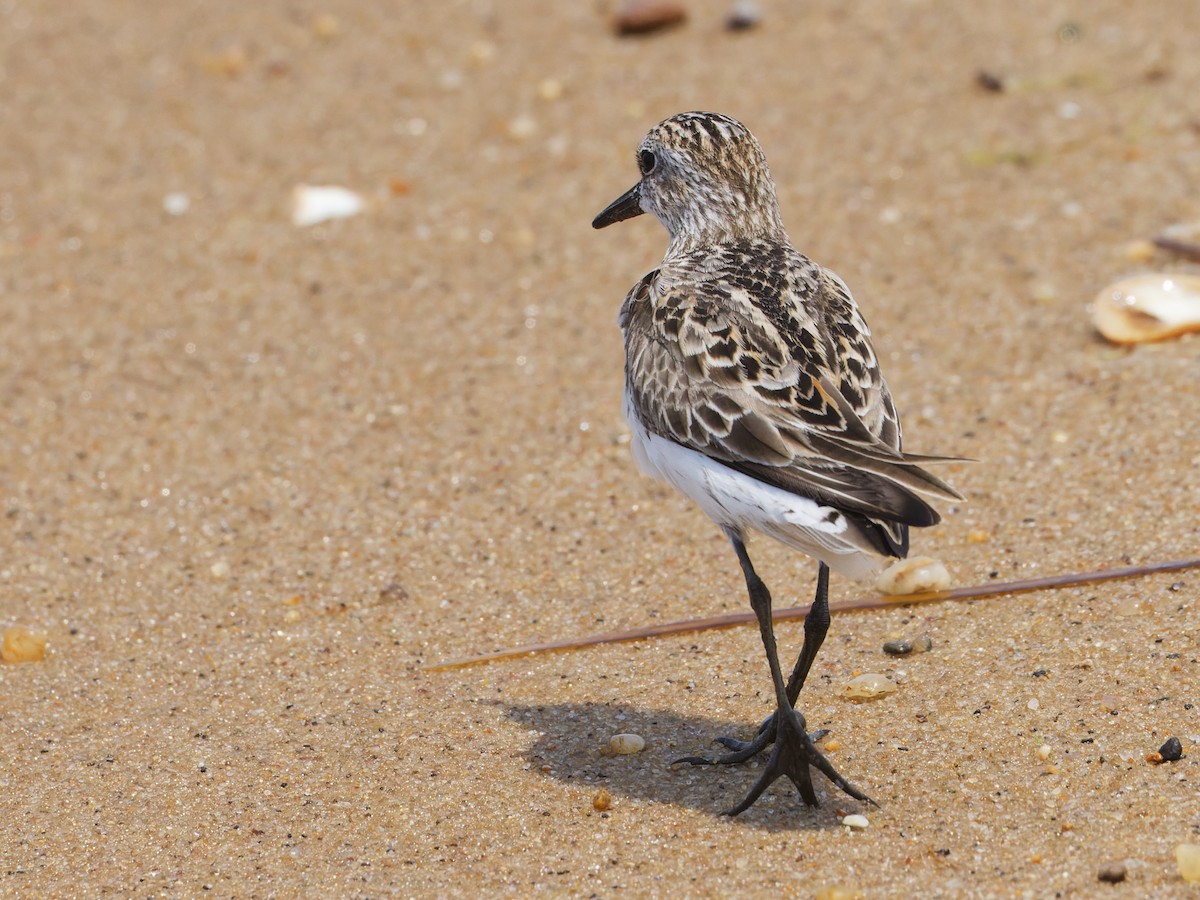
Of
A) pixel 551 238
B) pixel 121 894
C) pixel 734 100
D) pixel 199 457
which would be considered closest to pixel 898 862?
pixel 121 894

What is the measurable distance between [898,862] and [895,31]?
6499 mm

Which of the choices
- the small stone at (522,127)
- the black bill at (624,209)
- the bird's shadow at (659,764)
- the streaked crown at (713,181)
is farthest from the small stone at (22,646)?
the small stone at (522,127)

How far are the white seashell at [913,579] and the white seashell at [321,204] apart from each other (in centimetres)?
417

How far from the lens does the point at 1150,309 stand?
688 cm

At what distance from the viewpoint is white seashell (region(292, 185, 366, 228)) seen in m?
8.51

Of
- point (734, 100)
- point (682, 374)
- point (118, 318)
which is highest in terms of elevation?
point (682, 374)

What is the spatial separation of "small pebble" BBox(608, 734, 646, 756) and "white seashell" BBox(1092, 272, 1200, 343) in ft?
10.5

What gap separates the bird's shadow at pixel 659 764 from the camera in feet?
15.2

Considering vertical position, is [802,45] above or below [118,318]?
above

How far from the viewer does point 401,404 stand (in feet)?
23.4

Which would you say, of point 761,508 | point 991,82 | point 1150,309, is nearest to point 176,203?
point 991,82

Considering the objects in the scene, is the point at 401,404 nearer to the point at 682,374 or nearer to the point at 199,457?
the point at 199,457

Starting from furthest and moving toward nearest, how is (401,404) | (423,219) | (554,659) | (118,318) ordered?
1. (423,219)
2. (118,318)
3. (401,404)
4. (554,659)

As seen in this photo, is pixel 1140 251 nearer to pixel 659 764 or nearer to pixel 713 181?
pixel 713 181
